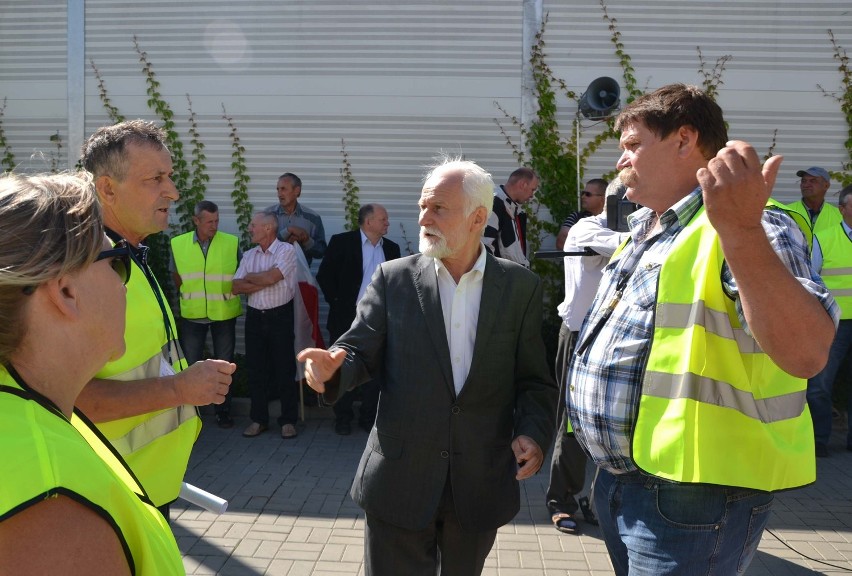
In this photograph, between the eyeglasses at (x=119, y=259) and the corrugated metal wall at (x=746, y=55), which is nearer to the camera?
the eyeglasses at (x=119, y=259)

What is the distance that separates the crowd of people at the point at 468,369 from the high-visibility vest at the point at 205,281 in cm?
518

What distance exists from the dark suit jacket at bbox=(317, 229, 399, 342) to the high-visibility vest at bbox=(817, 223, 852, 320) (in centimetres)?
419

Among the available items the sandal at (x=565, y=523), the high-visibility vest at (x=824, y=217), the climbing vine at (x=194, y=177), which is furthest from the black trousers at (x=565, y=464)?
the climbing vine at (x=194, y=177)

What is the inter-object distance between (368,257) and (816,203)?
4.63m

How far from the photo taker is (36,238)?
135 cm

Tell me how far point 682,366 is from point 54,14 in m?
9.94

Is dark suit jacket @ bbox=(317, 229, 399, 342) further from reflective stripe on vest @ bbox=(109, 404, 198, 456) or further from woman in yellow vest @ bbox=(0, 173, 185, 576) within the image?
woman in yellow vest @ bbox=(0, 173, 185, 576)

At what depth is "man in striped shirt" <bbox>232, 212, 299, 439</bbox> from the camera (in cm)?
772

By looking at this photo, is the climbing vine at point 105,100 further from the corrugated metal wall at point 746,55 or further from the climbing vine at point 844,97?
the climbing vine at point 844,97

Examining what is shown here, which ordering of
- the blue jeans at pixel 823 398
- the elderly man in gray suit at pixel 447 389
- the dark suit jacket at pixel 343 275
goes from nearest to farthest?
the elderly man in gray suit at pixel 447 389 → the blue jeans at pixel 823 398 → the dark suit jacket at pixel 343 275

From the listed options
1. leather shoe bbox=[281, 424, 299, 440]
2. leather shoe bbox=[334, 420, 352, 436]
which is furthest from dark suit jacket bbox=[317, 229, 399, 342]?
leather shoe bbox=[281, 424, 299, 440]

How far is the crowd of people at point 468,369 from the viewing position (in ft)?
4.48

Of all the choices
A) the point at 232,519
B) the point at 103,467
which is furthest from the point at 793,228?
the point at 232,519

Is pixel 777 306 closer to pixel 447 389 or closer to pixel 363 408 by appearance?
pixel 447 389
